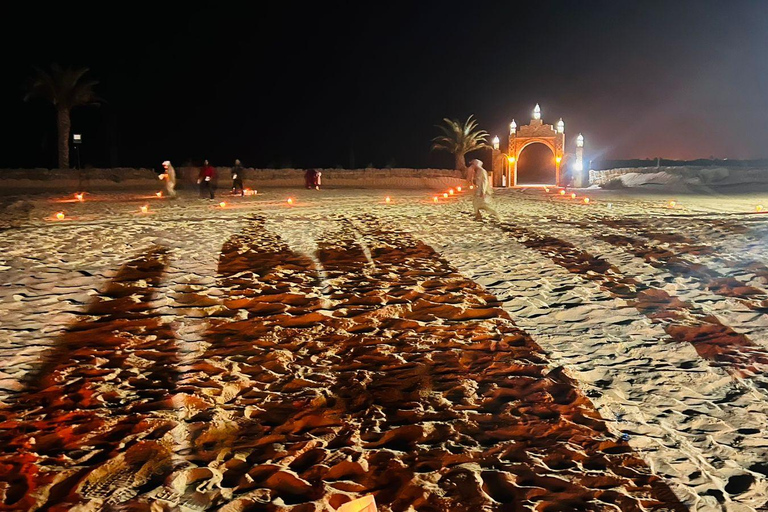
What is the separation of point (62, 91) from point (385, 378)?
118 feet

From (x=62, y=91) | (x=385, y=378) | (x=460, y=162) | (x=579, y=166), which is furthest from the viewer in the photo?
(x=460, y=162)

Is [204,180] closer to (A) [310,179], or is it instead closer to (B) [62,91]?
(A) [310,179]

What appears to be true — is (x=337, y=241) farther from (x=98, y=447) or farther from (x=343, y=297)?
(x=98, y=447)

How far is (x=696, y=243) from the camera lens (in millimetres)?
11844

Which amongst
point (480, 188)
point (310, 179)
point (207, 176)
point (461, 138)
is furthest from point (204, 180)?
point (461, 138)

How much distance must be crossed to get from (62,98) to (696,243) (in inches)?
1360

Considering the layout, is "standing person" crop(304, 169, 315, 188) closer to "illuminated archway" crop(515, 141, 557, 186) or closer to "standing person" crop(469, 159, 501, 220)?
"standing person" crop(469, 159, 501, 220)

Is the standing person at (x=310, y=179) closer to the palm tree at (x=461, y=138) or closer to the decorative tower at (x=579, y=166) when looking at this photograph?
the palm tree at (x=461, y=138)

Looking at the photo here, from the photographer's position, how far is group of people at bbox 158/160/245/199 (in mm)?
22719

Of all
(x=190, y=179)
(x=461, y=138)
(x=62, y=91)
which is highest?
(x=62, y=91)

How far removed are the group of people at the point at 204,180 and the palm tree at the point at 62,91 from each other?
14.2 metres

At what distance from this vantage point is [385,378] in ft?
17.9

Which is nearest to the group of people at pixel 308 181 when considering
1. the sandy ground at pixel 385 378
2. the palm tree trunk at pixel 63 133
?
the sandy ground at pixel 385 378

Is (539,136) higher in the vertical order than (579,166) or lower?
higher
